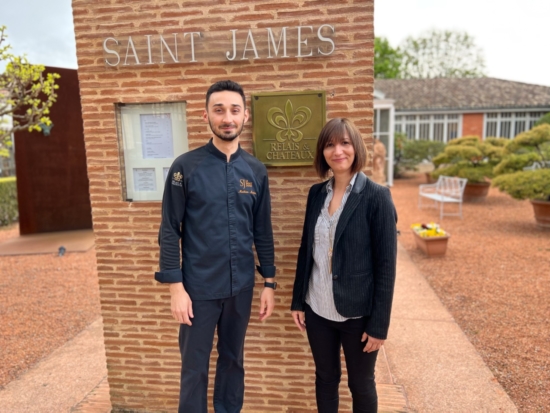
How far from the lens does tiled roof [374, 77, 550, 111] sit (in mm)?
20906

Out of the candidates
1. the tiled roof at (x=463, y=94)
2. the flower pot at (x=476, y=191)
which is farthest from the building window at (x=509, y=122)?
the flower pot at (x=476, y=191)

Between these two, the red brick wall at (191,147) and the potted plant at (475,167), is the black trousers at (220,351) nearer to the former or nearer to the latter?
the red brick wall at (191,147)

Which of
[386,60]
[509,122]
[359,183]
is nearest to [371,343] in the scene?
[359,183]

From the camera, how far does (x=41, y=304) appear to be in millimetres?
5664

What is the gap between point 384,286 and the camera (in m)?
2.09

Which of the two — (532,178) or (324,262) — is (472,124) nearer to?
(532,178)

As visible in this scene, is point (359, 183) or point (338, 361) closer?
point (359, 183)

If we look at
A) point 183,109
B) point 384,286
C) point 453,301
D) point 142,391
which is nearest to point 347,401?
point 384,286

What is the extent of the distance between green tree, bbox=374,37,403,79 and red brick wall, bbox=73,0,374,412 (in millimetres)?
36894

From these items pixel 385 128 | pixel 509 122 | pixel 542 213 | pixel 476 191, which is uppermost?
pixel 509 122

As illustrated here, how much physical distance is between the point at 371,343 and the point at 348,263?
425 millimetres

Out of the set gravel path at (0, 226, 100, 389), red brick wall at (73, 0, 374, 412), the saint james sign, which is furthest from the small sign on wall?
gravel path at (0, 226, 100, 389)

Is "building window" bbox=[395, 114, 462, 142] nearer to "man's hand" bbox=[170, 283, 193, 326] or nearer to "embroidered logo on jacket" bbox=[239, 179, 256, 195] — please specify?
"embroidered logo on jacket" bbox=[239, 179, 256, 195]

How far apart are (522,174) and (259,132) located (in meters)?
8.83
